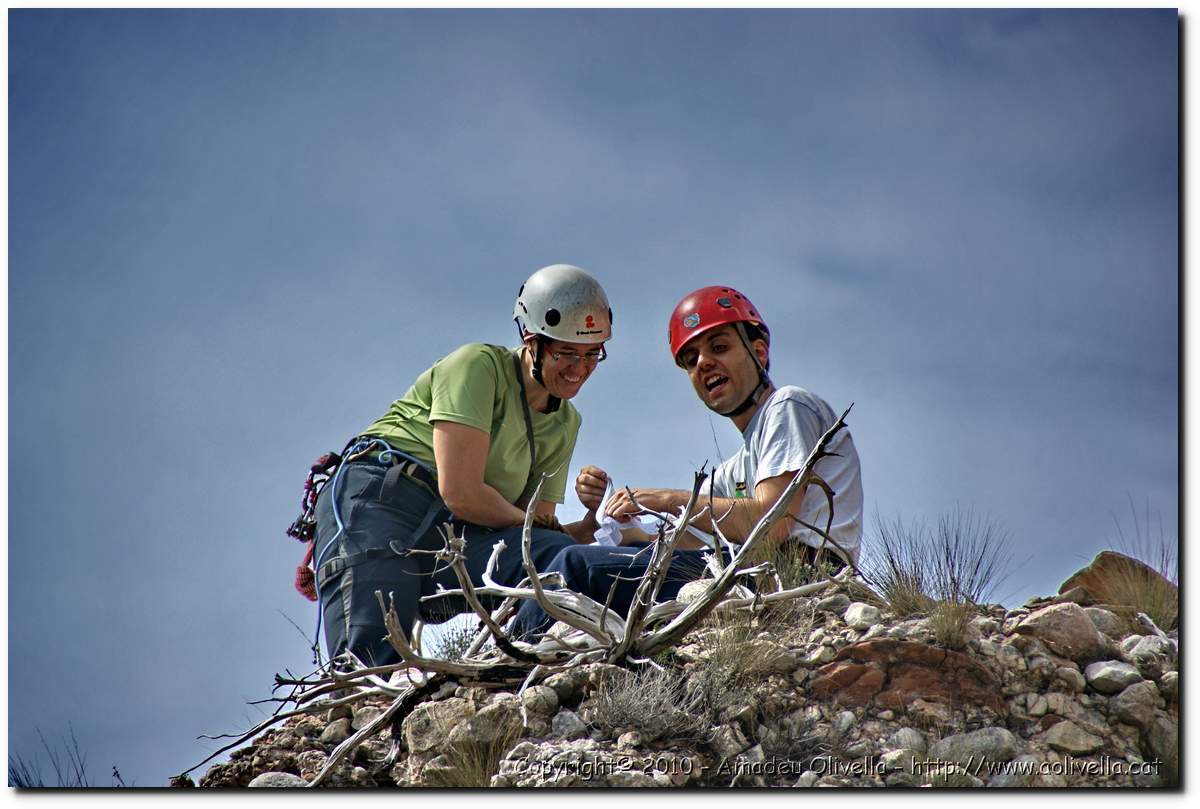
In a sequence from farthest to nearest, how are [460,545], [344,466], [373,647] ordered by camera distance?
1. [344,466]
2. [373,647]
3. [460,545]

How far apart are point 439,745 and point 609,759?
1.87 feet

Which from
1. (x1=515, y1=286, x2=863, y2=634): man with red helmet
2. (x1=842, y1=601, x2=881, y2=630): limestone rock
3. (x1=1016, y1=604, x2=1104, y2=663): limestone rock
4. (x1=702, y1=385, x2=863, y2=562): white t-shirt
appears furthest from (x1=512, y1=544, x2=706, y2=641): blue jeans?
(x1=1016, y1=604, x2=1104, y2=663): limestone rock

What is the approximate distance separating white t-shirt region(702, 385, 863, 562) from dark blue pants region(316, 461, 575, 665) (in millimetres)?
859

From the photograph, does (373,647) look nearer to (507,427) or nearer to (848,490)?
(507,427)

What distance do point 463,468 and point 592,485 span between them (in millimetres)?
557

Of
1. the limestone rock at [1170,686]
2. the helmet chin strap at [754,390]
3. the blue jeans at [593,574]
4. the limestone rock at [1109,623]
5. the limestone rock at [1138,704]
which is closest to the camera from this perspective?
the limestone rock at [1138,704]

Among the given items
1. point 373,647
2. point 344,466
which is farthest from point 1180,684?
point 344,466

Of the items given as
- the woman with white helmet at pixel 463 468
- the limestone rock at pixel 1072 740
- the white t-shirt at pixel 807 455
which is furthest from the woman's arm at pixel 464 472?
the limestone rock at pixel 1072 740

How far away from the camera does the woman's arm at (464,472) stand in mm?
5348

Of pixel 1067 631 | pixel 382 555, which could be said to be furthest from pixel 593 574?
pixel 1067 631

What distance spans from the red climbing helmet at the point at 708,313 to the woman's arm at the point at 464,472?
1166 mm

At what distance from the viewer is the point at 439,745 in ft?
14.8

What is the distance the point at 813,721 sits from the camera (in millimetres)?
4520

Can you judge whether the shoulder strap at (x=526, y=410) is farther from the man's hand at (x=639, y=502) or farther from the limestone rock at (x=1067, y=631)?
the limestone rock at (x=1067, y=631)
